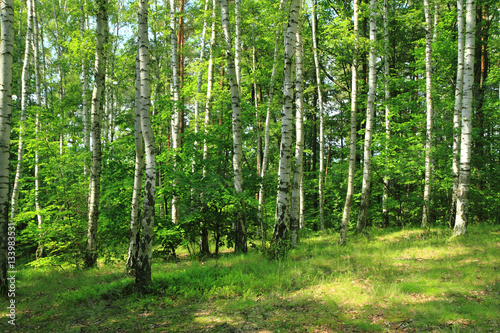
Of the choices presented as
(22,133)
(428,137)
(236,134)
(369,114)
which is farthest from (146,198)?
(428,137)

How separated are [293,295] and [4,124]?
652 centimetres

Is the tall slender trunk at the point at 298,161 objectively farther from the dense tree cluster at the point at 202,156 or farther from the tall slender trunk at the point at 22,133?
the tall slender trunk at the point at 22,133

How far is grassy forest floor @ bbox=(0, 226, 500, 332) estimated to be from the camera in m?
4.10

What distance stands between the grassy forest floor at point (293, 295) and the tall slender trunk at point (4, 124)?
85 centimetres

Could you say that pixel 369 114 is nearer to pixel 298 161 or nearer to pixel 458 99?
pixel 298 161

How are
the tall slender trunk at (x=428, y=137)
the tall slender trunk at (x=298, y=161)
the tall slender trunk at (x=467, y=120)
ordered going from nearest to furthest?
the tall slender trunk at (x=467, y=120) < the tall slender trunk at (x=298, y=161) < the tall slender trunk at (x=428, y=137)

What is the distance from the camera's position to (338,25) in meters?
9.52

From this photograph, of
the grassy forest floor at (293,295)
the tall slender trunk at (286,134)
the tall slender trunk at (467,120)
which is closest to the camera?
the grassy forest floor at (293,295)

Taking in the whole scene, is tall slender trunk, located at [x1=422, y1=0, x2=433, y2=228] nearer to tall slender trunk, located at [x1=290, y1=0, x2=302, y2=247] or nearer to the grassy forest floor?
the grassy forest floor

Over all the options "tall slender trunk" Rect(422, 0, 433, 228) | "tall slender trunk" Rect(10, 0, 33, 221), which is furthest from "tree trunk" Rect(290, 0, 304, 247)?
"tall slender trunk" Rect(10, 0, 33, 221)

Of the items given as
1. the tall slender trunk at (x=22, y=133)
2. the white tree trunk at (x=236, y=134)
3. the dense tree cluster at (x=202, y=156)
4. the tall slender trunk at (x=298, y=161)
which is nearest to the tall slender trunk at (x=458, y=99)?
the dense tree cluster at (x=202, y=156)

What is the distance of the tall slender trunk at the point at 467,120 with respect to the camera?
8234 mm

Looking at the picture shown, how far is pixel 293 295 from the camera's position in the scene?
5293 mm

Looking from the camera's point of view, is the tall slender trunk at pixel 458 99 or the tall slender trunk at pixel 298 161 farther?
the tall slender trunk at pixel 458 99
